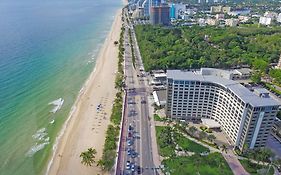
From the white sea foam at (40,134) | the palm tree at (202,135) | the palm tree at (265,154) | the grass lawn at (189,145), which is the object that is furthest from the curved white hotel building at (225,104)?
the white sea foam at (40,134)

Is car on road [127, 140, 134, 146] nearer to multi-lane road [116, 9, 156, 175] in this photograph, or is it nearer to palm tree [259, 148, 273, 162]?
multi-lane road [116, 9, 156, 175]

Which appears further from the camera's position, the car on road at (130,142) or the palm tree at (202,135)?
the palm tree at (202,135)

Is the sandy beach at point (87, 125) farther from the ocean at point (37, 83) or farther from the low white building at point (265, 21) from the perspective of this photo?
the low white building at point (265, 21)

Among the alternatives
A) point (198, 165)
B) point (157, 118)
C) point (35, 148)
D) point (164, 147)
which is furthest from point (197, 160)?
point (35, 148)

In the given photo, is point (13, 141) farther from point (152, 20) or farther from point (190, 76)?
point (152, 20)

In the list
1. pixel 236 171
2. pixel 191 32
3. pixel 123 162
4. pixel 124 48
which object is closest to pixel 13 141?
pixel 123 162

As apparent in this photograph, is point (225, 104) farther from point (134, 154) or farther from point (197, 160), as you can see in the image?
point (134, 154)
